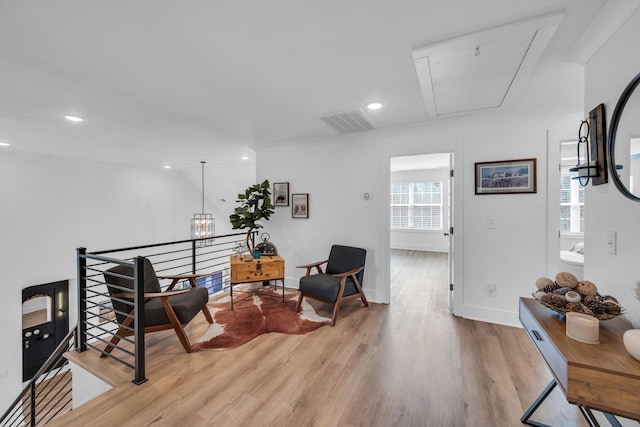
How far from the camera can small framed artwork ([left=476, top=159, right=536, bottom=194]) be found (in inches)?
117

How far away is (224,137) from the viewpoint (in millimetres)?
4207

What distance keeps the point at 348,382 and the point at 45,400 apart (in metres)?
6.03

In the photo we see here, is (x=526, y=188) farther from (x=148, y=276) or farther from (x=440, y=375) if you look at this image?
(x=148, y=276)

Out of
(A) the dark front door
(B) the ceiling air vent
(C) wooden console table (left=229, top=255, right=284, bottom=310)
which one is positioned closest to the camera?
(B) the ceiling air vent

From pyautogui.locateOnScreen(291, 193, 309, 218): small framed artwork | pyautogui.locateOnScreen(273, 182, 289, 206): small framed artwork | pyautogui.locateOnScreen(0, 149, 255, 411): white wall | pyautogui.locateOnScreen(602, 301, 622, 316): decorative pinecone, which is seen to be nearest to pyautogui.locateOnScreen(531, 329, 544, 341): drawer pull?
pyautogui.locateOnScreen(602, 301, 622, 316): decorative pinecone

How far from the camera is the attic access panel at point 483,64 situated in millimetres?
1642

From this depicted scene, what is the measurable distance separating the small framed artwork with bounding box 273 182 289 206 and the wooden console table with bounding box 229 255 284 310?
113 cm

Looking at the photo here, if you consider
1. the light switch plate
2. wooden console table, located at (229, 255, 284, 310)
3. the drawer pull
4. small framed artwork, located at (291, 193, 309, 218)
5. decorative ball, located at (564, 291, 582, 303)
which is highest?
small framed artwork, located at (291, 193, 309, 218)

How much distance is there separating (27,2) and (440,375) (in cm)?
353

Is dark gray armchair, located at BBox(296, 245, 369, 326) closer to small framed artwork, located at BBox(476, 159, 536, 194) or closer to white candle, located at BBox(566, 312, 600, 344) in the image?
small framed artwork, located at BBox(476, 159, 536, 194)

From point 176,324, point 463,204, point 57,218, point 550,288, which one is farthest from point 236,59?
point 57,218

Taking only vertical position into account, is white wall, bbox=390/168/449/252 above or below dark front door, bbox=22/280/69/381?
above

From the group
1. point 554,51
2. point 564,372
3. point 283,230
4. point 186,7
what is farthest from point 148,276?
point 554,51

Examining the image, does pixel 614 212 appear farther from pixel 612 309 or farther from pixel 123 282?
pixel 123 282
